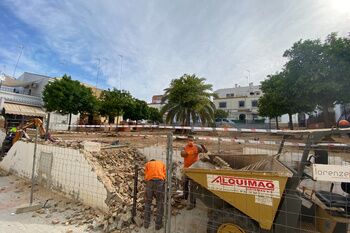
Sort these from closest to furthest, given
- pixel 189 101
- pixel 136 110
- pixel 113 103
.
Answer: pixel 189 101 → pixel 113 103 → pixel 136 110

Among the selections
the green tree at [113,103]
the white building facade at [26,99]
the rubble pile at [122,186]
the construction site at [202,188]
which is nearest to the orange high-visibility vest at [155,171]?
the construction site at [202,188]

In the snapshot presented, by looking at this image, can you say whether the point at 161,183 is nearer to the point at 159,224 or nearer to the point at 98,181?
the point at 159,224

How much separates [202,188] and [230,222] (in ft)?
2.31

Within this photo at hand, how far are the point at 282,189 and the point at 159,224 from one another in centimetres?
284

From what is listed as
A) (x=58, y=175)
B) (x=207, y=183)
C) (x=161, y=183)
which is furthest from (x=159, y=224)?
(x=58, y=175)

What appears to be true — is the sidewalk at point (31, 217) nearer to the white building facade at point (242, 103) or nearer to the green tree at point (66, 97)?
the green tree at point (66, 97)

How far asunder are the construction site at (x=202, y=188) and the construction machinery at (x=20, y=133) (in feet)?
2.69

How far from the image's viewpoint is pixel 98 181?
6.42m

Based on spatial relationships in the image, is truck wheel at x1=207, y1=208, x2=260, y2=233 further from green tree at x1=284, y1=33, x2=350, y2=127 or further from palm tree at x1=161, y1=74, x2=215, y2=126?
palm tree at x1=161, y1=74, x2=215, y2=126

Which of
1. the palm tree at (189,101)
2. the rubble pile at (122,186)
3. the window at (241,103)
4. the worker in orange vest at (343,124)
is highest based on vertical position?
the window at (241,103)

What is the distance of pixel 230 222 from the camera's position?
3.75m

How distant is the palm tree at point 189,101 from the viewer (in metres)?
22.6

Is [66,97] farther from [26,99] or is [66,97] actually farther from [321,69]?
[321,69]

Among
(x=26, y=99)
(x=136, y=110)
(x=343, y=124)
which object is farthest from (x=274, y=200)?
(x=136, y=110)
